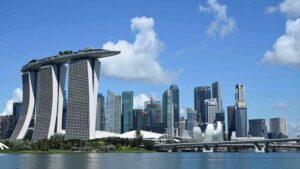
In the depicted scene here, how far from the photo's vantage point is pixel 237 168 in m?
82.4

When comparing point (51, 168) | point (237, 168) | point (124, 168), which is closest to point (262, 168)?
point (237, 168)

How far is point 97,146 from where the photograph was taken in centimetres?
18562

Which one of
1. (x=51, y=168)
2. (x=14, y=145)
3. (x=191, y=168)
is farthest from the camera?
(x=14, y=145)

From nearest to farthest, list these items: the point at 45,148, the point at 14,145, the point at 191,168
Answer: the point at 191,168 < the point at 45,148 < the point at 14,145

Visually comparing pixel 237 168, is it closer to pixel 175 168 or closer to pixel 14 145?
pixel 175 168

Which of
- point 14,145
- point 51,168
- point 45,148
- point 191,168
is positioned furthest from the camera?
point 14,145

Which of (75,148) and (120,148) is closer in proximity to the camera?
(75,148)

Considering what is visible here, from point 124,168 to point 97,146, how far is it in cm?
11061

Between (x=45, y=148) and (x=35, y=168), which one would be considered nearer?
(x=35, y=168)

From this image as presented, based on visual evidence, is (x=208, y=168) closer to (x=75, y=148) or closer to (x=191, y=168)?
(x=191, y=168)

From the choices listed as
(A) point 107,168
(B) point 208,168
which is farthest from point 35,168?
(B) point 208,168

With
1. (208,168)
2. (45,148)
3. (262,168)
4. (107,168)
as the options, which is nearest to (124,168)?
(107,168)

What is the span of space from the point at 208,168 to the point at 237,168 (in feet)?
15.8

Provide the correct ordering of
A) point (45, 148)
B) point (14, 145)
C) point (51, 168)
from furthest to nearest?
1. point (14, 145)
2. point (45, 148)
3. point (51, 168)
